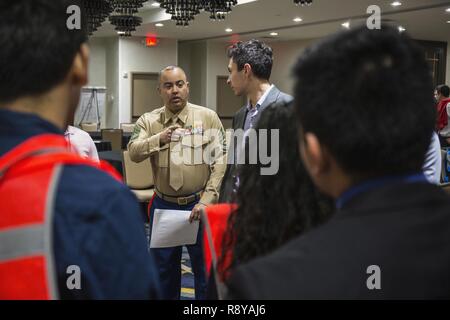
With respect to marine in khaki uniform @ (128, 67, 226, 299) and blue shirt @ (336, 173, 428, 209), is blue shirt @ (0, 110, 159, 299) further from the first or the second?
marine in khaki uniform @ (128, 67, 226, 299)

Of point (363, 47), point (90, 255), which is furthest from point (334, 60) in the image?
point (90, 255)

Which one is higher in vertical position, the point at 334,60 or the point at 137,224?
the point at 334,60

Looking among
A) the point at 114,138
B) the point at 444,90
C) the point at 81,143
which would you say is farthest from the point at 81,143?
the point at 444,90

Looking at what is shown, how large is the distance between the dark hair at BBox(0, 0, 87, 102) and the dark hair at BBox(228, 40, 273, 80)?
6.91 feet

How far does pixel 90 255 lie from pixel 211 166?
7.62 feet

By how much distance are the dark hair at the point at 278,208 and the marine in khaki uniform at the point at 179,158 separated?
176 centimetres

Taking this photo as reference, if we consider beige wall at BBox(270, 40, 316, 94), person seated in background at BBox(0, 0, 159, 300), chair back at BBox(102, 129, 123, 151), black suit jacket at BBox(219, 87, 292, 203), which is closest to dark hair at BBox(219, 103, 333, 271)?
person seated in background at BBox(0, 0, 159, 300)

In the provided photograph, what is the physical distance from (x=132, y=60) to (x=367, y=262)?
13.7 m

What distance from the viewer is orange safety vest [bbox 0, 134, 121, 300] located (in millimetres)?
778

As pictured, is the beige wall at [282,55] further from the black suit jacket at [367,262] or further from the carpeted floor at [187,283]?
the black suit jacket at [367,262]

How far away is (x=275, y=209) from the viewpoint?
42.8 inches

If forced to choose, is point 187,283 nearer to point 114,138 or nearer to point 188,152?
point 188,152

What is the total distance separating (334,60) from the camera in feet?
2.39
